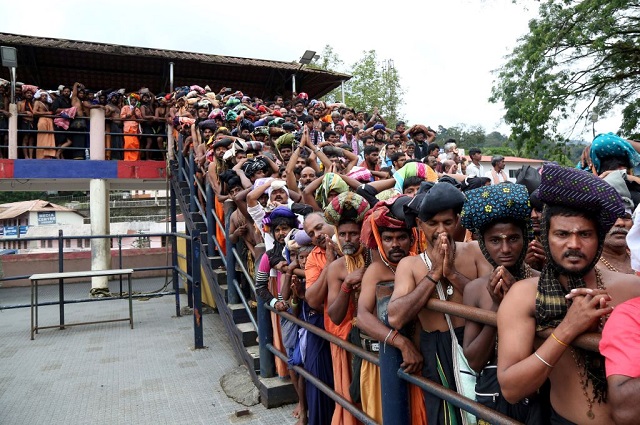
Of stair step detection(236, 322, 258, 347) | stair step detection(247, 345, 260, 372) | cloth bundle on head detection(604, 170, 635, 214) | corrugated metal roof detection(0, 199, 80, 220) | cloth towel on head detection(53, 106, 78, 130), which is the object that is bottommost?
stair step detection(247, 345, 260, 372)

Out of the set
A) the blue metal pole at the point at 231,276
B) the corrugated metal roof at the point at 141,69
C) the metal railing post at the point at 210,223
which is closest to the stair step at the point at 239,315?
the blue metal pole at the point at 231,276

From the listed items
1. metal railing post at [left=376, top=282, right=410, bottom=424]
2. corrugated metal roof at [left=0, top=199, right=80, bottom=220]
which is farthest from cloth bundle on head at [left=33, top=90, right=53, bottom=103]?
corrugated metal roof at [left=0, top=199, right=80, bottom=220]

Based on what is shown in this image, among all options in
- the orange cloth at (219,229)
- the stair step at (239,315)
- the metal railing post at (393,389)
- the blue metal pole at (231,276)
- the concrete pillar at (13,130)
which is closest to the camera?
the metal railing post at (393,389)

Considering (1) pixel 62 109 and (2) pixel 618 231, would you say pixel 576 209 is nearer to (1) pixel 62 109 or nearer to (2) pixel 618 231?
(2) pixel 618 231

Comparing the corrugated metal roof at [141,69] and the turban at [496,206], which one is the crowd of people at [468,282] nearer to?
the turban at [496,206]

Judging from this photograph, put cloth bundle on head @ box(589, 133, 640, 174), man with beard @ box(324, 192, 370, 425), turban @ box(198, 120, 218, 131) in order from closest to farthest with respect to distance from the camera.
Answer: man with beard @ box(324, 192, 370, 425), cloth bundle on head @ box(589, 133, 640, 174), turban @ box(198, 120, 218, 131)

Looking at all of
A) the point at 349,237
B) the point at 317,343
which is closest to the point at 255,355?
the point at 317,343

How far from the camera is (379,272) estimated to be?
2.60 meters

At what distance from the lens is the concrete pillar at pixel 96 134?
35.3 feet

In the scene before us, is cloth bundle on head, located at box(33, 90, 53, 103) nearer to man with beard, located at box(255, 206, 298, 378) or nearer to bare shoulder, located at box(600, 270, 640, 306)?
man with beard, located at box(255, 206, 298, 378)

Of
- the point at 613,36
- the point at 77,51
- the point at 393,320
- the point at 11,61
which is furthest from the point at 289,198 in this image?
the point at 613,36

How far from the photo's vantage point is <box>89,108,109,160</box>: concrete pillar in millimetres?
10773

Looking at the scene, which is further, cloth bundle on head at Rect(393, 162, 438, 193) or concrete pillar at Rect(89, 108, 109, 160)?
concrete pillar at Rect(89, 108, 109, 160)

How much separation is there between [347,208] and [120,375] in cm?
399
